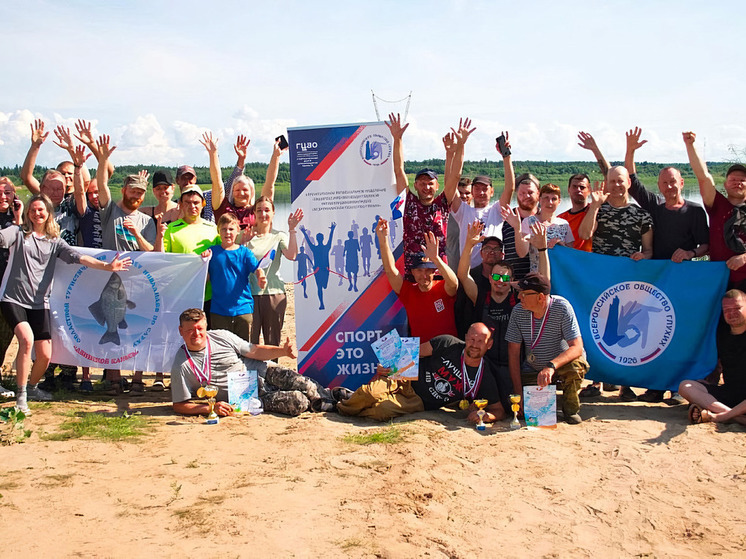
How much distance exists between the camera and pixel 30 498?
4832 mm

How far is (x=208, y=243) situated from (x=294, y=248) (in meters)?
0.93

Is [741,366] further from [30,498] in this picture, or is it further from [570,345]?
[30,498]

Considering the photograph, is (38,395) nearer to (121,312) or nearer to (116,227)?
(121,312)

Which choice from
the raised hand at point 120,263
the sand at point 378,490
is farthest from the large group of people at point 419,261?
the sand at point 378,490

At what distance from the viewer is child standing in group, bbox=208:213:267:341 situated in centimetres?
729

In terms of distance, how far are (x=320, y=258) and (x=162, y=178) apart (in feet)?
6.65

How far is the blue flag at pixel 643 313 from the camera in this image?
7.22 metres

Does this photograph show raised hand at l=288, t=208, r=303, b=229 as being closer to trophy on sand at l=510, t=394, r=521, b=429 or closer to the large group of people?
the large group of people

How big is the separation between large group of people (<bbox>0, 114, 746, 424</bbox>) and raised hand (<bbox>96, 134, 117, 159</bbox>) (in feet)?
0.07

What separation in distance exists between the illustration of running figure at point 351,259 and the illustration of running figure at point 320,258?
0.20 meters

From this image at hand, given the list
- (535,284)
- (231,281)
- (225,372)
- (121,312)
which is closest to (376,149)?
(231,281)

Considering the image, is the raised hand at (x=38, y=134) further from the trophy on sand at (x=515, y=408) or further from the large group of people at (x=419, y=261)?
the trophy on sand at (x=515, y=408)

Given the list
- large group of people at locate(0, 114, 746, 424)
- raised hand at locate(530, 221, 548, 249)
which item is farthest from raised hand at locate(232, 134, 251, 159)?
raised hand at locate(530, 221, 548, 249)

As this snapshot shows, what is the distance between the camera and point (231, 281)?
23.9ft
